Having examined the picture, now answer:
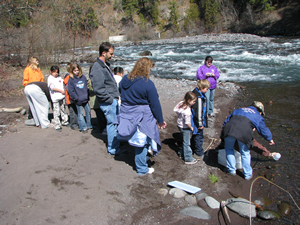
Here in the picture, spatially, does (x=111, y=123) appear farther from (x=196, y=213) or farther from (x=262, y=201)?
(x=262, y=201)

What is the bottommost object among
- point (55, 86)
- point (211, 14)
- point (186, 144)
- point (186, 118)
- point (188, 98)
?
point (186, 144)

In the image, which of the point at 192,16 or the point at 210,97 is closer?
the point at 210,97

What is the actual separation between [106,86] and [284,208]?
358cm

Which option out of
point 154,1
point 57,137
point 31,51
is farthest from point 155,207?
point 154,1

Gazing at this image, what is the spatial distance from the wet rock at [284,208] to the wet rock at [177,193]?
1.51 m

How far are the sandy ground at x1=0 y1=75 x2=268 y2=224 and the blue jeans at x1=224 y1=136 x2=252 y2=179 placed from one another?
0.63 ft

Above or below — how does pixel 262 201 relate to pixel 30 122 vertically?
below

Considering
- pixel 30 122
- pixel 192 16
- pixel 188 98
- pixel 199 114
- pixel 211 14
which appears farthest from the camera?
pixel 192 16

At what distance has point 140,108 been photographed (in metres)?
3.52

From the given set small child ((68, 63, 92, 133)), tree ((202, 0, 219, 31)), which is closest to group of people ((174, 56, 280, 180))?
small child ((68, 63, 92, 133))

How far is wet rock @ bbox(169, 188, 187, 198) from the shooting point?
3.61 meters

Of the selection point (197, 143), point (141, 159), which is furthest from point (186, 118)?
point (141, 159)

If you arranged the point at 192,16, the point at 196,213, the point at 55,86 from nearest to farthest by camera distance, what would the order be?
the point at 196,213 → the point at 55,86 → the point at 192,16

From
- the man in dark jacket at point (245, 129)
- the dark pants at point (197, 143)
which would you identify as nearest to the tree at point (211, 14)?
the dark pants at point (197, 143)
